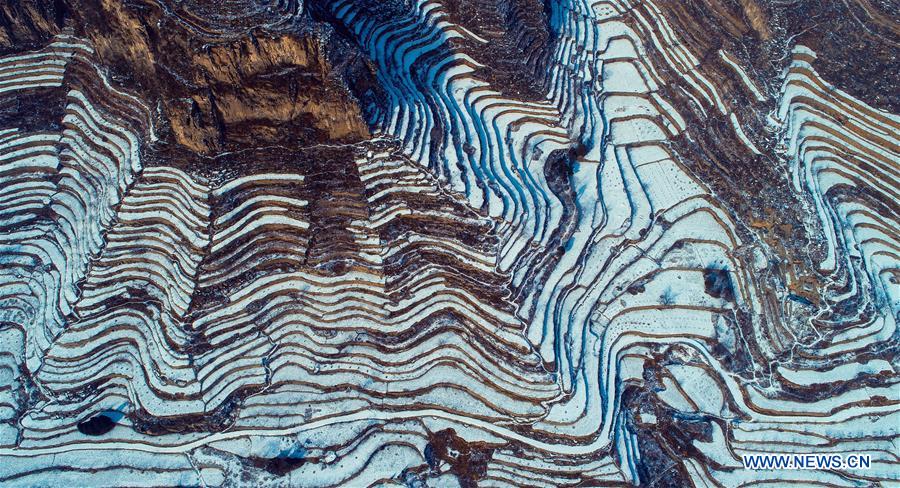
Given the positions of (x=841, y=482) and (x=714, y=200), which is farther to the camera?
(x=714, y=200)

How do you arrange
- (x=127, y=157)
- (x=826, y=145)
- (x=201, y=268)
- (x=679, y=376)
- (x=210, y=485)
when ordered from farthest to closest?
(x=826, y=145), (x=127, y=157), (x=201, y=268), (x=679, y=376), (x=210, y=485)

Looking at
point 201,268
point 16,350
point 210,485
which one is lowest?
point 210,485

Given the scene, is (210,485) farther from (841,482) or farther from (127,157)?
(841,482)

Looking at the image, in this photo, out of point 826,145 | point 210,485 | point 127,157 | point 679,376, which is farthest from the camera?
point 826,145

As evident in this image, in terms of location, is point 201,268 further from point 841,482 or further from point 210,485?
point 841,482

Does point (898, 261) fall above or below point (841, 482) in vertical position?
above

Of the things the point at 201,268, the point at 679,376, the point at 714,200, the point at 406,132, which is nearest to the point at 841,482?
the point at 679,376
